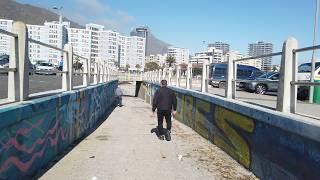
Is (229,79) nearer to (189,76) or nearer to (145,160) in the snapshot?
(145,160)

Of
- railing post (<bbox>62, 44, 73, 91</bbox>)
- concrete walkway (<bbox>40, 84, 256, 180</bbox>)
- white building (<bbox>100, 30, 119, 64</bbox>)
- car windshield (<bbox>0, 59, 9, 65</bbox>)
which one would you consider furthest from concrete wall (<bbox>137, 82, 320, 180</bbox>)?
white building (<bbox>100, 30, 119, 64</bbox>)

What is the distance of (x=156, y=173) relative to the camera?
7.42 m

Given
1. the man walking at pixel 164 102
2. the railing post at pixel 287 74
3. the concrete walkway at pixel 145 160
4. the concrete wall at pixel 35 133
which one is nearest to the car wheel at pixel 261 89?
the concrete walkway at pixel 145 160

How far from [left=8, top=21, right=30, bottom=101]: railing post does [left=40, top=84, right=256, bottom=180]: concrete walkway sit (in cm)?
149

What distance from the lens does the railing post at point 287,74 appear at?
6.28 m

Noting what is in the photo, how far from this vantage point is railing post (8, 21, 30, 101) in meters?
6.09

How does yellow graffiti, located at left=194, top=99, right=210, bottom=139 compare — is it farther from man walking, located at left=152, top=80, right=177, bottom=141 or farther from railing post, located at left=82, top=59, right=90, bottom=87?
railing post, located at left=82, top=59, right=90, bottom=87

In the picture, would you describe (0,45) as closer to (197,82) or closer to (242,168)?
(242,168)

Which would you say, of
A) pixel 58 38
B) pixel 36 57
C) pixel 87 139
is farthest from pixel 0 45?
pixel 58 38

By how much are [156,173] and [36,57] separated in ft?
10.6

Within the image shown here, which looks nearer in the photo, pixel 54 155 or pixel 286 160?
pixel 286 160

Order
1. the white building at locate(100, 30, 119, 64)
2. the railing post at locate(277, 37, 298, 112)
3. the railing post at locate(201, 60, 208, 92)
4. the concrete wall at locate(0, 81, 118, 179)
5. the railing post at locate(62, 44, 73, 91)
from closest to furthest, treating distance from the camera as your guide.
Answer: the concrete wall at locate(0, 81, 118, 179), the railing post at locate(277, 37, 298, 112), the railing post at locate(62, 44, 73, 91), the railing post at locate(201, 60, 208, 92), the white building at locate(100, 30, 119, 64)

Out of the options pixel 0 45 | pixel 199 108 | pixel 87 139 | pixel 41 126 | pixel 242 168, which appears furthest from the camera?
pixel 199 108

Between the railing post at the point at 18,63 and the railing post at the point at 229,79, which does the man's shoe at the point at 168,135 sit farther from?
the railing post at the point at 18,63
